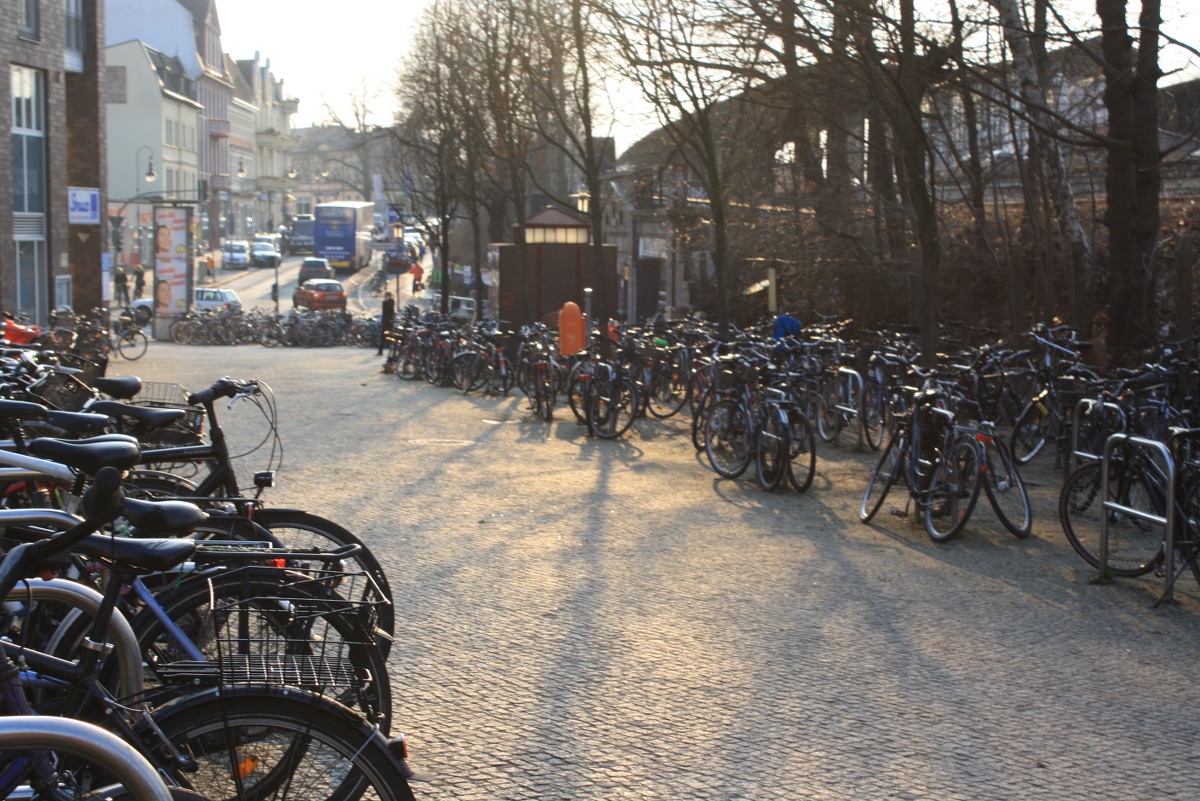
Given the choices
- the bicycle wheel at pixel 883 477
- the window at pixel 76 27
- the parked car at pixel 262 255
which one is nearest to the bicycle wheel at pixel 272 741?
the bicycle wheel at pixel 883 477

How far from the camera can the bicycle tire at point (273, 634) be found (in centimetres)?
285

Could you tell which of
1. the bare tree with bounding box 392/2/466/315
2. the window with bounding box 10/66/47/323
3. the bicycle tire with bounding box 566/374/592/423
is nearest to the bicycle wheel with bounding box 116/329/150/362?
the window with bounding box 10/66/47/323

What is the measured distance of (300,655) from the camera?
2916 mm

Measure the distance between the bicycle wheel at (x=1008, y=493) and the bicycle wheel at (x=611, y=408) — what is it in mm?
5717

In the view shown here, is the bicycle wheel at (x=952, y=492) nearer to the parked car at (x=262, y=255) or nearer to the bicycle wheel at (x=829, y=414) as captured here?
the bicycle wheel at (x=829, y=414)

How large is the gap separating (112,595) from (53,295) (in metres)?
28.1

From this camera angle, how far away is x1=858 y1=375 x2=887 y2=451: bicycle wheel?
12.6 metres

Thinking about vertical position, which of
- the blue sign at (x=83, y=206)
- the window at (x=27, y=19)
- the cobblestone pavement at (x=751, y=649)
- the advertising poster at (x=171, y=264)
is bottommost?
the cobblestone pavement at (x=751, y=649)

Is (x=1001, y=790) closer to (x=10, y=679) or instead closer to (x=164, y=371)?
(x=10, y=679)

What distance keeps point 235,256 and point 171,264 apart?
133 ft

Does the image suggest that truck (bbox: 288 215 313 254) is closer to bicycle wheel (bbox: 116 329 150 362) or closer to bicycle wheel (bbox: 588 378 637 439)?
bicycle wheel (bbox: 116 329 150 362)

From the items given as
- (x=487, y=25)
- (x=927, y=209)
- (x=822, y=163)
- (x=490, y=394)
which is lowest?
(x=490, y=394)

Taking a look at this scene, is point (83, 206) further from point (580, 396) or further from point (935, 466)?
point (935, 466)

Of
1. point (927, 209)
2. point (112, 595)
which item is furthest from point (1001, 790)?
point (927, 209)
